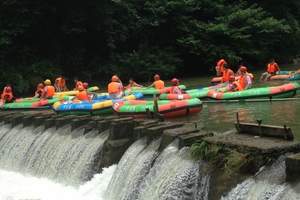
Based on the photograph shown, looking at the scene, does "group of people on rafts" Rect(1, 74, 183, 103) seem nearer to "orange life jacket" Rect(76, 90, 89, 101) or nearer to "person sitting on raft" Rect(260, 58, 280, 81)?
"orange life jacket" Rect(76, 90, 89, 101)

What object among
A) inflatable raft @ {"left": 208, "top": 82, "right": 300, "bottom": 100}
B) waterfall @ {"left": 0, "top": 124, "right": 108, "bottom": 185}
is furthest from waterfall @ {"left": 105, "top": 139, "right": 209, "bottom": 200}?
inflatable raft @ {"left": 208, "top": 82, "right": 300, "bottom": 100}

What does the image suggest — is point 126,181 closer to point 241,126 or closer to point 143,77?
point 241,126

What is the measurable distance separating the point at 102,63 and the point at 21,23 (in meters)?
6.00

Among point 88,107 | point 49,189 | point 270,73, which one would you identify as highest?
point 270,73

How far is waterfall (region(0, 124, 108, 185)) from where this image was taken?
1277cm

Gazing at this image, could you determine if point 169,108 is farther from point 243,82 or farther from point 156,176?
point 156,176

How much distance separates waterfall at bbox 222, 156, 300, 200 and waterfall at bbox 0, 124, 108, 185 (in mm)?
5329

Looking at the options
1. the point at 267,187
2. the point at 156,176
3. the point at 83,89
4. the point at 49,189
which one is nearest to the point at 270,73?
the point at 83,89

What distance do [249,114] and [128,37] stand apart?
23534 millimetres

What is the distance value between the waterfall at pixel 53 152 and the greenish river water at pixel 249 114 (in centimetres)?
305

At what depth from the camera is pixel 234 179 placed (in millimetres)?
8039

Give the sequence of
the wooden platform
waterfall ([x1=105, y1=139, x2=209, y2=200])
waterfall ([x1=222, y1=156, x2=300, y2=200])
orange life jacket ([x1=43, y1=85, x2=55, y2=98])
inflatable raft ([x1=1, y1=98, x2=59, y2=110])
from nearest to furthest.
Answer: waterfall ([x1=222, y1=156, x2=300, y2=200])
the wooden platform
waterfall ([x1=105, y1=139, x2=209, y2=200])
inflatable raft ([x1=1, y1=98, x2=59, y2=110])
orange life jacket ([x1=43, y1=85, x2=55, y2=98])

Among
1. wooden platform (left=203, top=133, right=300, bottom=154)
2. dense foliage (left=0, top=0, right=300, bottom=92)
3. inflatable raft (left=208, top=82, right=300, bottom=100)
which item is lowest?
wooden platform (left=203, top=133, right=300, bottom=154)

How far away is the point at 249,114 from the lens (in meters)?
15.8
